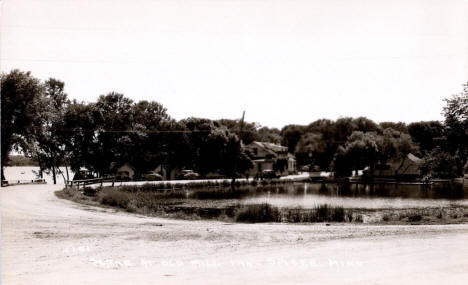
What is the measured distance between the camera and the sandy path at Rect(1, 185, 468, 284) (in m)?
10.6

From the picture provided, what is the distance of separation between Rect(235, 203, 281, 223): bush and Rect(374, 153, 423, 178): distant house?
6514 centimetres

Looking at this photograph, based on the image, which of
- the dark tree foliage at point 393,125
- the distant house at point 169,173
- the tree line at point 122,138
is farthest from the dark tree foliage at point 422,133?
the distant house at point 169,173

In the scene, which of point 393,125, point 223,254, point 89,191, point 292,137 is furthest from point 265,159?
point 223,254

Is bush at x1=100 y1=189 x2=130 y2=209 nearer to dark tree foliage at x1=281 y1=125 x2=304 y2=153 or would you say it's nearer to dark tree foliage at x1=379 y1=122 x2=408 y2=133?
dark tree foliage at x1=379 y1=122 x2=408 y2=133

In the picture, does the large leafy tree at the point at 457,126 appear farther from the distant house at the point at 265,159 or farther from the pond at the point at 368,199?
the distant house at the point at 265,159

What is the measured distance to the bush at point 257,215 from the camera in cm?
2536

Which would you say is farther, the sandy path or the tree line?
the tree line

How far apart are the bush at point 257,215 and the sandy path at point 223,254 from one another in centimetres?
611

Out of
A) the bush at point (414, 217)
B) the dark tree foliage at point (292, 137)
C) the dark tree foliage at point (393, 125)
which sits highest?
the dark tree foliage at point (393, 125)

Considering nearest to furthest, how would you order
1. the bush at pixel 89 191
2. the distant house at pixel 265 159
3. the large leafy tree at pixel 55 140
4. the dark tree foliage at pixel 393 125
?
the bush at pixel 89 191 < the large leafy tree at pixel 55 140 < the distant house at pixel 265 159 < the dark tree foliage at pixel 393 125

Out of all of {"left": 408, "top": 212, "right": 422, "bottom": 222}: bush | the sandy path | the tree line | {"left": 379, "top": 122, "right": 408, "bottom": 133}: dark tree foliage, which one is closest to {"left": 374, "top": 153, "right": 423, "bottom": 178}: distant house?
the tree line

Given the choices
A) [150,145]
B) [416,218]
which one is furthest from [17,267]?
[150,145]

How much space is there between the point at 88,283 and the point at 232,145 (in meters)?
65.6

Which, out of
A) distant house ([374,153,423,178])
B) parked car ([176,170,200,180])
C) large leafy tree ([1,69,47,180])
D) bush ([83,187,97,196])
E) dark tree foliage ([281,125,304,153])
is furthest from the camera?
dark tree foliage ([281,125,304,153])
